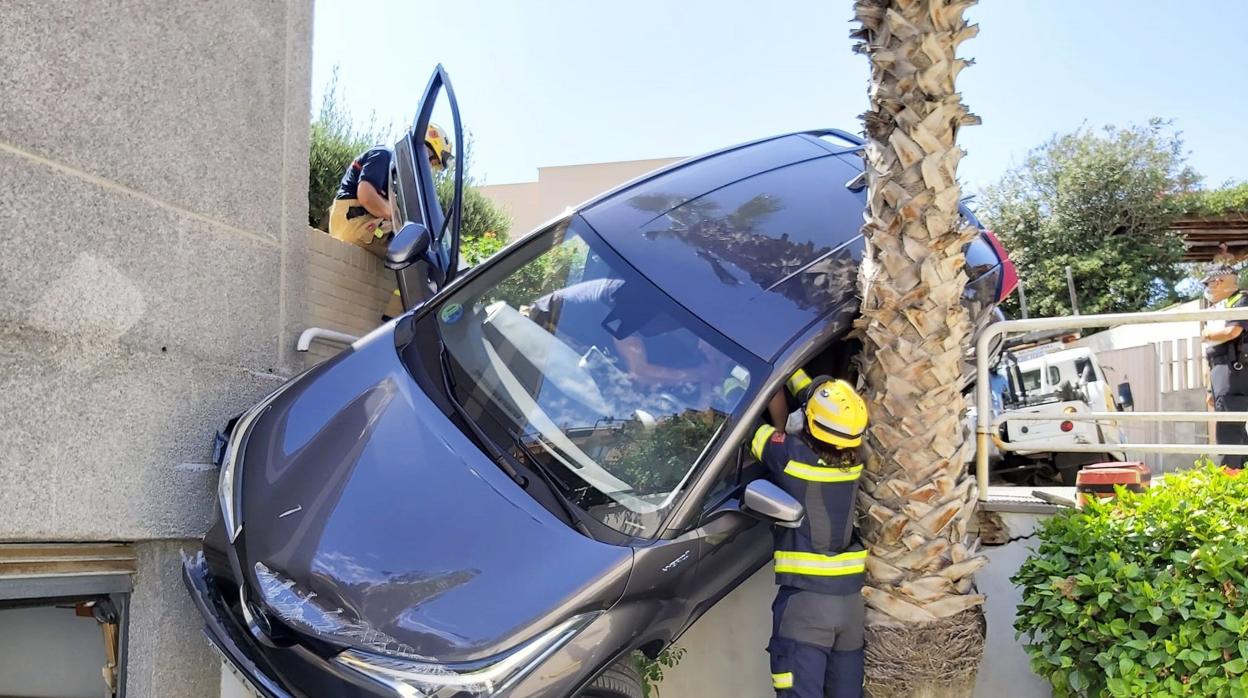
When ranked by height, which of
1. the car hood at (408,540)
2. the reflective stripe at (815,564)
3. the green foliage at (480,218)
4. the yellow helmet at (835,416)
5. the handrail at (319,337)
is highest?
the green foliage at (480,218)

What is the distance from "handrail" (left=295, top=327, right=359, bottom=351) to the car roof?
1803mm

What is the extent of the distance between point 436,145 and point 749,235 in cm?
197

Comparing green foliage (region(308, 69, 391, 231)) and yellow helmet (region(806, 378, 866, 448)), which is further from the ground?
green foliage (region(308, 69, 391, 231))

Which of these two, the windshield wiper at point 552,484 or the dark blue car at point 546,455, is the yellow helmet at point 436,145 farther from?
the windshield wiper at point 552,484

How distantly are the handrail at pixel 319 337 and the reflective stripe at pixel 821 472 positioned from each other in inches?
105

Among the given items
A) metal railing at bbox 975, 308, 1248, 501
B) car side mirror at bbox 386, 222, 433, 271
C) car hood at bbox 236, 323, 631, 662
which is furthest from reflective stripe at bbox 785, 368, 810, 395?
car side mirror at bbox 386, 222, 433, 271

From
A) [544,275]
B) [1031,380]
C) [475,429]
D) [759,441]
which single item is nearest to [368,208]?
[544,275]

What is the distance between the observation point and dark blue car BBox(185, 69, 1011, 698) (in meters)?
2.51

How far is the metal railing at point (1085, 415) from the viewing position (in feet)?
10.7

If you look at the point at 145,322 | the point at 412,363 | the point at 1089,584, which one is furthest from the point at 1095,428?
the point at 145,322

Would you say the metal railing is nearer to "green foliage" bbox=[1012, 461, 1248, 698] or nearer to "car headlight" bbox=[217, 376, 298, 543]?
"green foliage" bbox=[1012, 461, 1248, 698]

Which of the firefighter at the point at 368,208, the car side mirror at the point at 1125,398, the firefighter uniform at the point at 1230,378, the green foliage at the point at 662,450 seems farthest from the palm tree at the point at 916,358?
the car side mirror at the point at 1125,398

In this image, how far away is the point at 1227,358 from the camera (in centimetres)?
566

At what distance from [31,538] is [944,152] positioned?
12.1 ft
